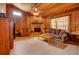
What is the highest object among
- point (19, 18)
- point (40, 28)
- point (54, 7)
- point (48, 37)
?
point (54, 7)

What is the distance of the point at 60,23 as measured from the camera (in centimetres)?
436

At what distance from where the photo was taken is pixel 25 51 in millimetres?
4422

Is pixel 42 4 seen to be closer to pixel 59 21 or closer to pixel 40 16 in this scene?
pixel 40 16

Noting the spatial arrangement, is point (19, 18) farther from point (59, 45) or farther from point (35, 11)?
point (59, 45)

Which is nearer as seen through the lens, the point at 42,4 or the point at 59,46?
the point at 42,4

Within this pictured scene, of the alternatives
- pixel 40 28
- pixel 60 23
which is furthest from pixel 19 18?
pixel 60 23

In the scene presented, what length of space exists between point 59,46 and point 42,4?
1.48 m

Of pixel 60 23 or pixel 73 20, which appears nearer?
pixel 73 20

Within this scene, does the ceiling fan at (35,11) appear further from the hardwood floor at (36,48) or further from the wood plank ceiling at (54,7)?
the hardwood floor at (36,48)

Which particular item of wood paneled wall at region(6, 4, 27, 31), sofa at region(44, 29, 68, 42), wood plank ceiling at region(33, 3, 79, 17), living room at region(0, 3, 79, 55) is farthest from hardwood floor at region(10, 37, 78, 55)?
wood plank ceiling at region(33, 3, 79, 17)

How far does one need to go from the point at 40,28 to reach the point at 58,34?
2.03ft

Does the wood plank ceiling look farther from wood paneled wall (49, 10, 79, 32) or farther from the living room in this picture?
wood paneled wall (49, 10, 79, 32)
